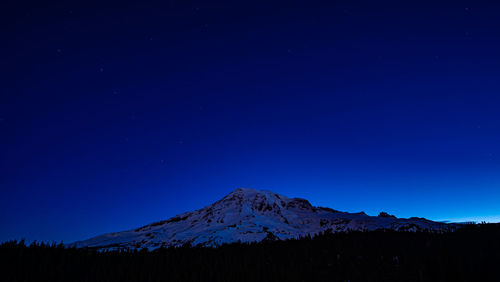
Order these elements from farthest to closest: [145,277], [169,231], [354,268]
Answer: [169,231] < [145,277] < [354,268]

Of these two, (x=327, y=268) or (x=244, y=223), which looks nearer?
(x=327, y=268)

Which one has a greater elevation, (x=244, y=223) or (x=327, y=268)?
(x=327, y=268)

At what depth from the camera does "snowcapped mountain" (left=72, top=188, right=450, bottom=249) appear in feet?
317

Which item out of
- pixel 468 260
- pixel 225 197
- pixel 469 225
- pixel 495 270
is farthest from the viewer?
pixel 225 197

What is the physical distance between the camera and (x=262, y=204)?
157m

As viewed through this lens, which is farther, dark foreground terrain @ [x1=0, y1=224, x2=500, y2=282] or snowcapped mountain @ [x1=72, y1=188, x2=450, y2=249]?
snowcapped mountain @ [x1=72, y1=188, x2=450, y2=249]

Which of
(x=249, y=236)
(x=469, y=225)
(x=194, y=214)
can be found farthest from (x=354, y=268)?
(x=194, y=214)

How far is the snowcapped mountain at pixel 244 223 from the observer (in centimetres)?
9669

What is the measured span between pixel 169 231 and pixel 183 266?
126 meters

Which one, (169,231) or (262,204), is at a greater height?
(262,204)

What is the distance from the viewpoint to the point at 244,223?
4505 inches

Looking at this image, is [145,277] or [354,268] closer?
[354,268]

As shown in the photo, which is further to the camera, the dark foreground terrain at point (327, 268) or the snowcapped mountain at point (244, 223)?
the snowcapped mountain at point (244, 223)

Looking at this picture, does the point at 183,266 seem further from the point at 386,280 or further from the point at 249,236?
the point at 249,236
